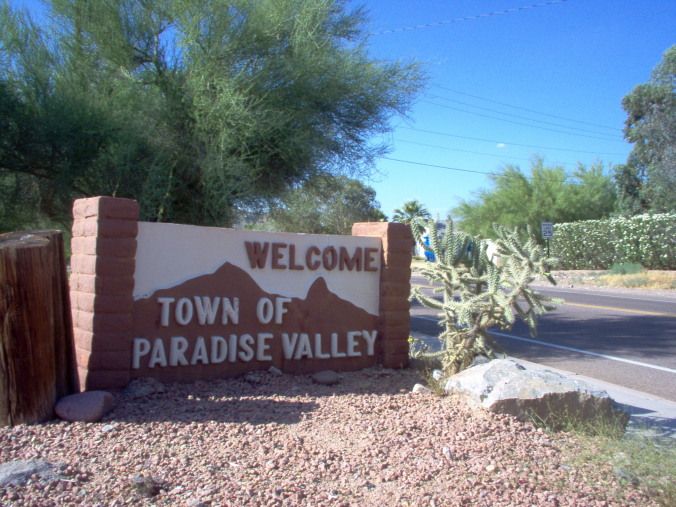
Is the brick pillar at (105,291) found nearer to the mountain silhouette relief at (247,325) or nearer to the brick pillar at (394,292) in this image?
the mountain silhouette relief at (247,325)

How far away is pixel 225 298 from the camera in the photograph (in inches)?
290

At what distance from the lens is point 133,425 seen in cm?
549

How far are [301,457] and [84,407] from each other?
1.82 metres

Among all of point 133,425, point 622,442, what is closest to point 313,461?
Result: point 133,425

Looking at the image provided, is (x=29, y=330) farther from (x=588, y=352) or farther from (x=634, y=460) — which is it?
(x=588, y=352)

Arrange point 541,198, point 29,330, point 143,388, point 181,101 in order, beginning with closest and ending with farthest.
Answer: point 29,330, point 143,388, point 181,101, point 541,198

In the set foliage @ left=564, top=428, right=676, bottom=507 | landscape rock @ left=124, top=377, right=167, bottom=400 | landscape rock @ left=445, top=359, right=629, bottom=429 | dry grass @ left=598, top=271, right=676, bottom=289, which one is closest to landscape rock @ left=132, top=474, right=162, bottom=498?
landscape rock @ left=124, top=377, right=167, bottom=400

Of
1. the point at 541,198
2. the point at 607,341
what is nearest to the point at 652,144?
the point at 541,198

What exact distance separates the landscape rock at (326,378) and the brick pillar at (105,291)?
1.94m

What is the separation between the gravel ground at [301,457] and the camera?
14.4 feet

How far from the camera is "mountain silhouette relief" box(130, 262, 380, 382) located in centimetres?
696

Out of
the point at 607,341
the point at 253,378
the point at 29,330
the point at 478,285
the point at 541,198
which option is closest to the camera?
the point at 29,330

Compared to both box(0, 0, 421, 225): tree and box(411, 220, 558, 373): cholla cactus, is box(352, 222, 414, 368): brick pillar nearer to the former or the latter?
box(411, 220, 558, 373): cholla cactus

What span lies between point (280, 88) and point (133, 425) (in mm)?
7291
